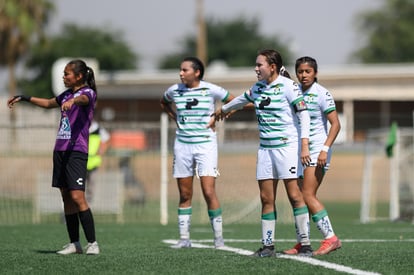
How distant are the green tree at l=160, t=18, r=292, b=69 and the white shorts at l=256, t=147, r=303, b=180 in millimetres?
79494

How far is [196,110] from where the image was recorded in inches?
482

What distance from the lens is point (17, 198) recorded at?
22.6 meters

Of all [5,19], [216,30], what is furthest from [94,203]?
[216,30]

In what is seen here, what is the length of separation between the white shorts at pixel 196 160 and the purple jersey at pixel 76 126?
1790 millimetres

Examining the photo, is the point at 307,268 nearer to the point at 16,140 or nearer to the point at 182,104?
the point at 182,104

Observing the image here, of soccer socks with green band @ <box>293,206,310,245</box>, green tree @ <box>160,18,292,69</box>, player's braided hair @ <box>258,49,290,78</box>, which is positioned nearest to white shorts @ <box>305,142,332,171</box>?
soccer socks with green band @ <box>293,206,310,245</box>

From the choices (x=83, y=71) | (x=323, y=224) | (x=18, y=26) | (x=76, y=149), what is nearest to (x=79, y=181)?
(x=76, y=149)

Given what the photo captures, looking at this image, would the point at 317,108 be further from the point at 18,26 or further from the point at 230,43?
the point at 230,43

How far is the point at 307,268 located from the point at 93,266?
1.90m

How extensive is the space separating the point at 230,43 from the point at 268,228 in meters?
82.4

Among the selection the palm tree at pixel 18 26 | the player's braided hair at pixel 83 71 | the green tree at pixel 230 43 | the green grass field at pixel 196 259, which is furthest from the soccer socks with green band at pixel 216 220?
the green tree at pixel 230 43

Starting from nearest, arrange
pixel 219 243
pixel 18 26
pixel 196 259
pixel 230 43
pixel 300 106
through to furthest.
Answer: pixel 196 259, pixel 300 106, pixel 219 243, pixel 18 26, pixel 230 43

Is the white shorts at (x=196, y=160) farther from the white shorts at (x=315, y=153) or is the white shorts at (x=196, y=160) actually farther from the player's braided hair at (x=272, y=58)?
the player's braided hair at (x=272, y=58)

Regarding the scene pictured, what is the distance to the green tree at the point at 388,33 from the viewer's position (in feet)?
277
